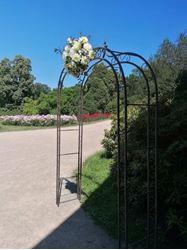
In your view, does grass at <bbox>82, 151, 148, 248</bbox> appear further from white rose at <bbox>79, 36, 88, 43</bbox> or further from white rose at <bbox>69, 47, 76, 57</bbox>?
white rose at <bbox>79, 36, 88, 43</bbox>

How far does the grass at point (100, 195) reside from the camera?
15.2 ft

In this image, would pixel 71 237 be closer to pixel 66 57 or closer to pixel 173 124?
pixel 173 124

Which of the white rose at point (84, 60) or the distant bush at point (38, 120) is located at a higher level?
the white rose at point (84, 60)

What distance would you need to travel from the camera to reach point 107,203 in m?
5.37

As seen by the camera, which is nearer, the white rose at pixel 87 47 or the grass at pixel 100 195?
the white rose at pixel 87 47

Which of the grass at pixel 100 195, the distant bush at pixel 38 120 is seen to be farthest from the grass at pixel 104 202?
the distant bush at pixel 38 120

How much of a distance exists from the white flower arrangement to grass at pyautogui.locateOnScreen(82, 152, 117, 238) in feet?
6.72

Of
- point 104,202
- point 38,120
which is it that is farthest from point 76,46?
point 38,120

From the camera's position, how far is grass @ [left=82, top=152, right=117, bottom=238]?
15.2 feet

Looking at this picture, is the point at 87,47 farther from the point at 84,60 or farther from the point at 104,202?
the point at 104,202

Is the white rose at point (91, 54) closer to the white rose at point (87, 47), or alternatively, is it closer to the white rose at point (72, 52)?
the white rose at point (87, 47)

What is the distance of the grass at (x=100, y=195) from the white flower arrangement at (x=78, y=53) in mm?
2048

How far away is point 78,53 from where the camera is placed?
4.28m

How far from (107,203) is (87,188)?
3.12 feet
